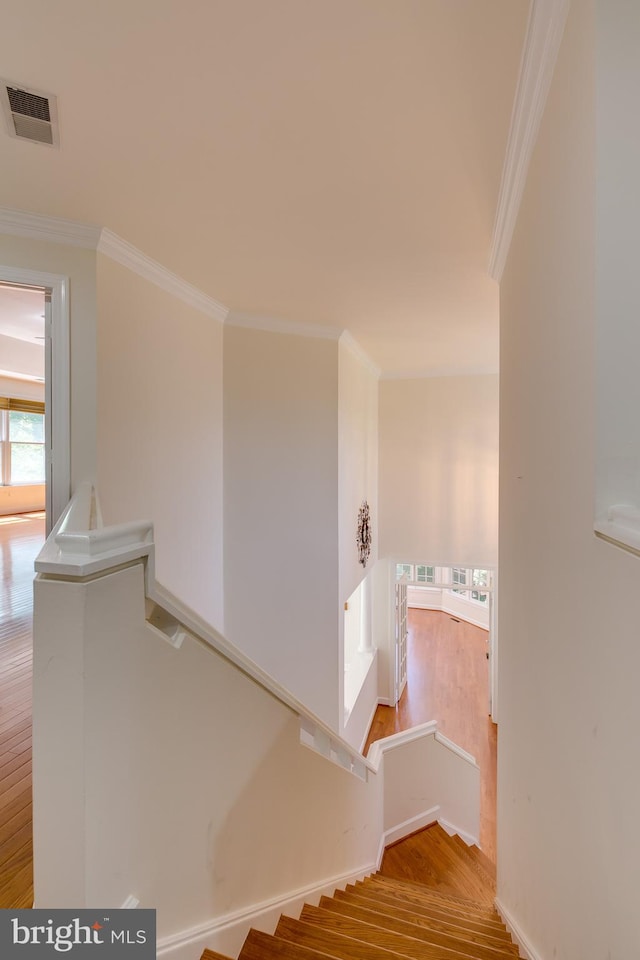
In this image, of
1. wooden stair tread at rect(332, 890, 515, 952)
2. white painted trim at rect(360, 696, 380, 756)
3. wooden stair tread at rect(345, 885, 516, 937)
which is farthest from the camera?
white painted trim at rect(360, 696, 380, 756)

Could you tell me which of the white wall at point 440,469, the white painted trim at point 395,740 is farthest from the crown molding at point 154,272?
the white painted trim at point 395,740

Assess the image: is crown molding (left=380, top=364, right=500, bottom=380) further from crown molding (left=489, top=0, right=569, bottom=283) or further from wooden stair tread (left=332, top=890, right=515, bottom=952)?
wooden stair tread (left=332, top=890, right=515, bottom=952)

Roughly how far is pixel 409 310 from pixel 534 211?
211cm

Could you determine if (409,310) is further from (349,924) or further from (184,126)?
(349,924)

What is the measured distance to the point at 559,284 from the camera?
1.07 m

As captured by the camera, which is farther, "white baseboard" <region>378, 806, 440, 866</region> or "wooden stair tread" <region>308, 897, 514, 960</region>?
"white baseboard" <region>378, 806, 440, 866</region>

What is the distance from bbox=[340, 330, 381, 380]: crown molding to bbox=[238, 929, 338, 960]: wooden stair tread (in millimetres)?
3738

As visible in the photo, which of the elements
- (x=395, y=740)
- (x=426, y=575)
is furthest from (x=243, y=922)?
(x=426, y=575)

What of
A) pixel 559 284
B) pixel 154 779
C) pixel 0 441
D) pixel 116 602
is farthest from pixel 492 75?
pixel 0 441

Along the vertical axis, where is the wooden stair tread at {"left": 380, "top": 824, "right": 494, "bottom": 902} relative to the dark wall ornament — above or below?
below

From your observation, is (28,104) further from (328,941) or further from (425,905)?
(425,905)

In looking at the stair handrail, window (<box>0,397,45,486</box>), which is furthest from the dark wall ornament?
window (<box>0,397,45,486</box>)

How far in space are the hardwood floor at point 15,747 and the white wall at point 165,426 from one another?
93 centimetres

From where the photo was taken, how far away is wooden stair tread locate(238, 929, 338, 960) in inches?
51.4
